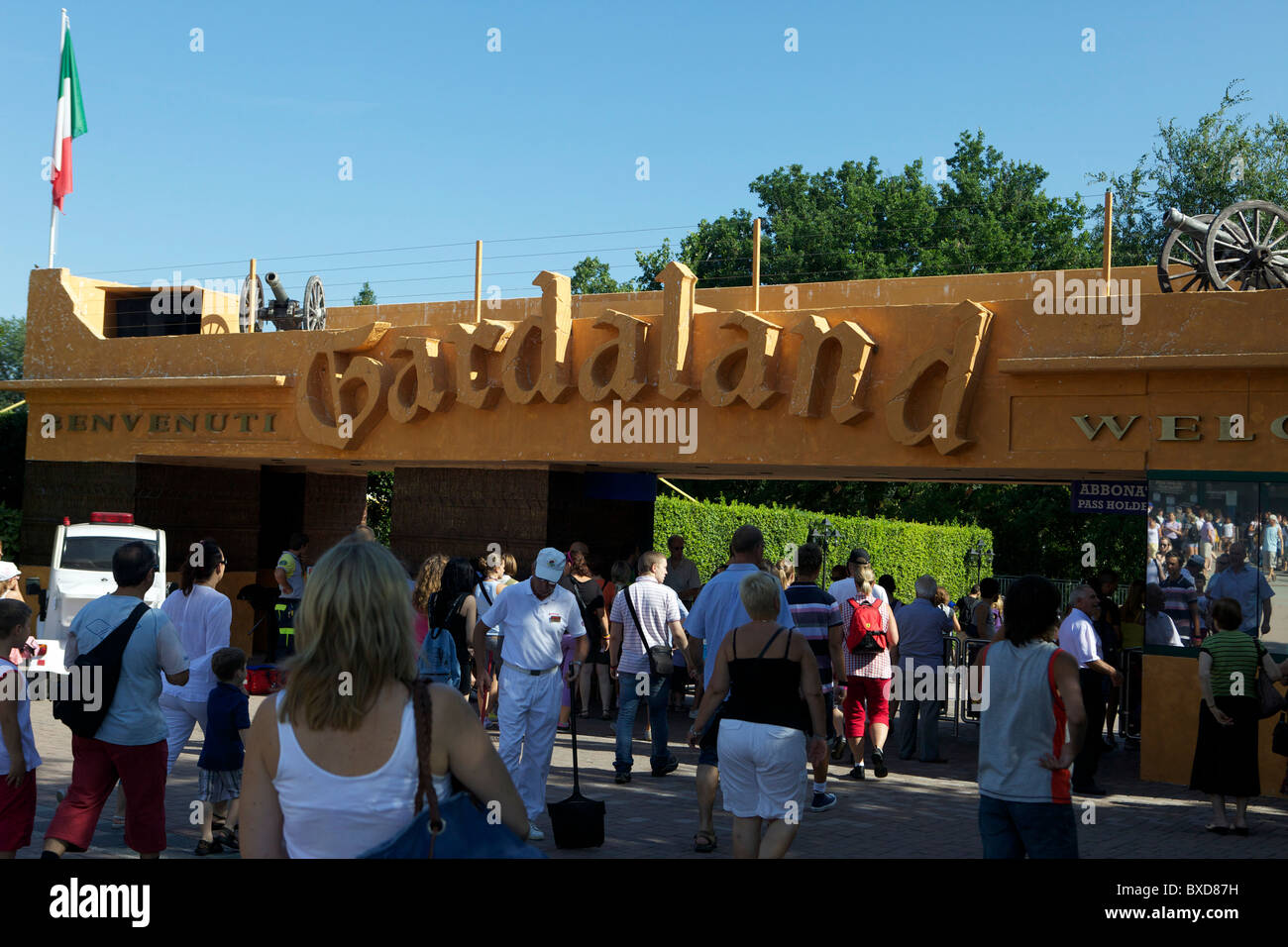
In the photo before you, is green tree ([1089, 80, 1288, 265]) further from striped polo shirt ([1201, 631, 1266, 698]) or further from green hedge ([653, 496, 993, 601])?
striped polo shirt ([1201, 631, 1266, 698])

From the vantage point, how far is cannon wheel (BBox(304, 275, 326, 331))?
1839cm

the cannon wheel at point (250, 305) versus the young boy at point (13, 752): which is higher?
the cannon wheel at point (250, 305)

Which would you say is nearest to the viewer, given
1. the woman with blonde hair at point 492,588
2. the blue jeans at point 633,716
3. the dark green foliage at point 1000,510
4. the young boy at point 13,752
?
the young boy at point 13,752

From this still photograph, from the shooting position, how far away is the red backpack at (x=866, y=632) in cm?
1110

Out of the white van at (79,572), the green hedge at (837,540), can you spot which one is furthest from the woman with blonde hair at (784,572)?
the green hedge at (837,540)

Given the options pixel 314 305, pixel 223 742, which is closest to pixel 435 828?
pixel 223 742

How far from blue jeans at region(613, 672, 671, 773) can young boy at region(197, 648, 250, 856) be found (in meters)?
3.63

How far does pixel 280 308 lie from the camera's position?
18.7 meters

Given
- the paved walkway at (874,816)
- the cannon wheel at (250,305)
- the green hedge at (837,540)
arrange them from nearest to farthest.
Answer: the paved walkway at (874,816), the cannon wheel at (250,305), the green hedge at (837,540)

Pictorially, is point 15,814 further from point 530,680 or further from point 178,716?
point 530,680

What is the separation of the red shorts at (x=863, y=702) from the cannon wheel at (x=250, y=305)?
11.1 meters

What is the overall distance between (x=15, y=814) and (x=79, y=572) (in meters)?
10.9

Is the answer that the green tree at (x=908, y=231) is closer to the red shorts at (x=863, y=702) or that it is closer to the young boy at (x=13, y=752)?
the red shorts at (x=863, y=702)

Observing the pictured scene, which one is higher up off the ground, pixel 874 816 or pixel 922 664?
pixel 922 664
